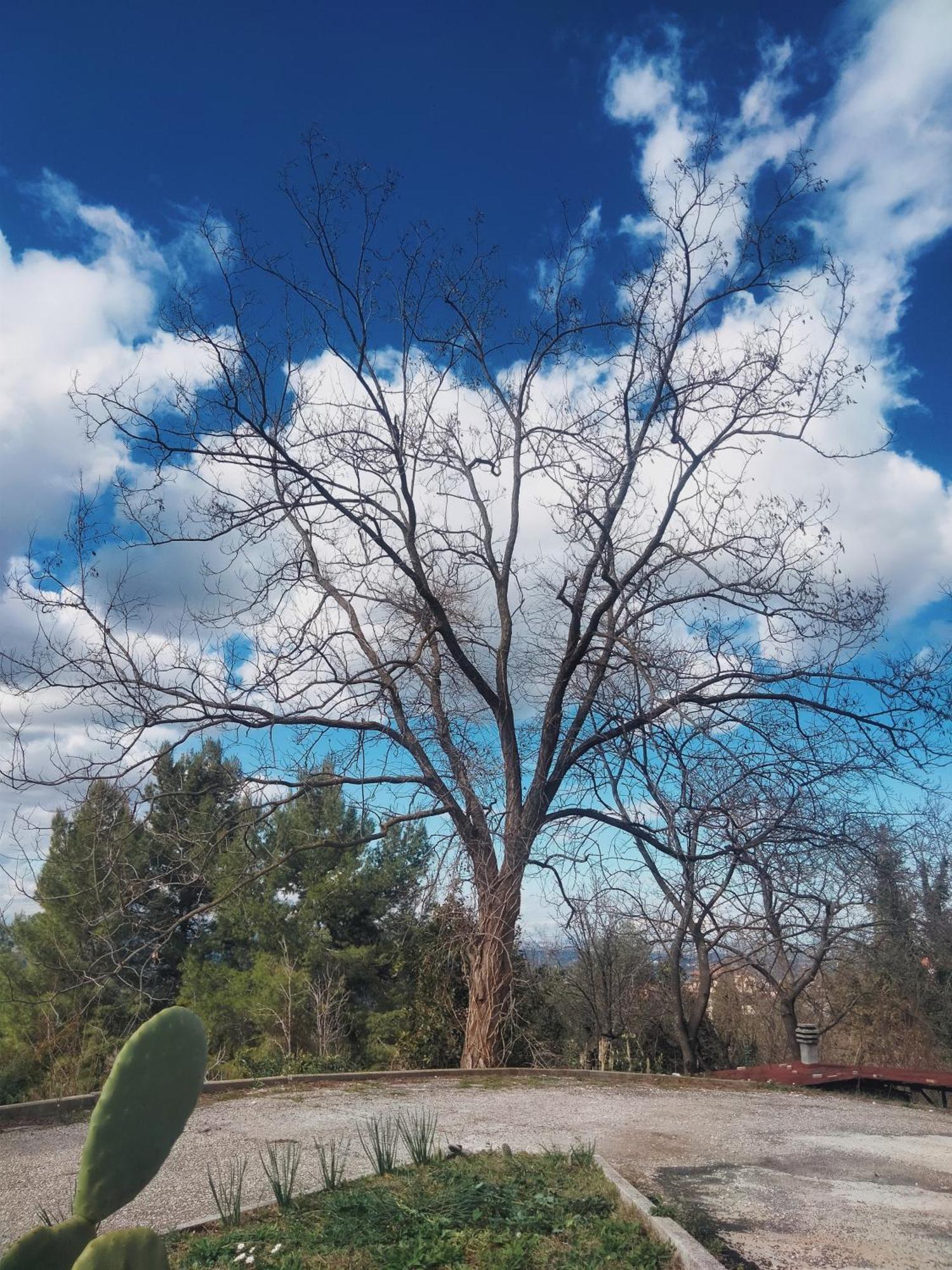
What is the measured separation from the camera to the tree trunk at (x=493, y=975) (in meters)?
11.1

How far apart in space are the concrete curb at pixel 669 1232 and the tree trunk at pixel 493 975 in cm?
609

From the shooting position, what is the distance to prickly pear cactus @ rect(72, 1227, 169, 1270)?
223 cm

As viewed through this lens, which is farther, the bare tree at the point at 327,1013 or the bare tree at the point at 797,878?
the bare tree at the point at 327,1013

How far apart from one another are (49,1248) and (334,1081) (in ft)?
25.2

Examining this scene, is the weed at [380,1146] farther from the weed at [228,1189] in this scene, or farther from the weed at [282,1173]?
the weed at [228,1189]

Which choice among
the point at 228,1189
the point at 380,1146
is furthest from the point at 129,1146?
the point at 380,1146

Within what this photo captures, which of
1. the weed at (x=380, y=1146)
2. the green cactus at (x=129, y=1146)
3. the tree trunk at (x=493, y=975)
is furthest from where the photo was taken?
the tree trunk at (x=493, y=975)

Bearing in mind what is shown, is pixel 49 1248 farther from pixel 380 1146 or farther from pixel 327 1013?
pixel 327 1013

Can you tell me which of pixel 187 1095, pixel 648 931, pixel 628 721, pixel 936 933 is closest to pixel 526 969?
pixel 648 931

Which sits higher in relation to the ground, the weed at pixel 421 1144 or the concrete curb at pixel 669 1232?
the weed at pixel 421 1144

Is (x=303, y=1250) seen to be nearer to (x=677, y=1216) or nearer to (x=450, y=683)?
(x=677, y=1216)

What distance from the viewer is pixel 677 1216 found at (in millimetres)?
4363

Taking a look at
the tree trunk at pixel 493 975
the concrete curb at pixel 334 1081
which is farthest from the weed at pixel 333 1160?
the tree trunk at pixel 493 975

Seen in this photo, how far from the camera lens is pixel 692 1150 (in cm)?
638
